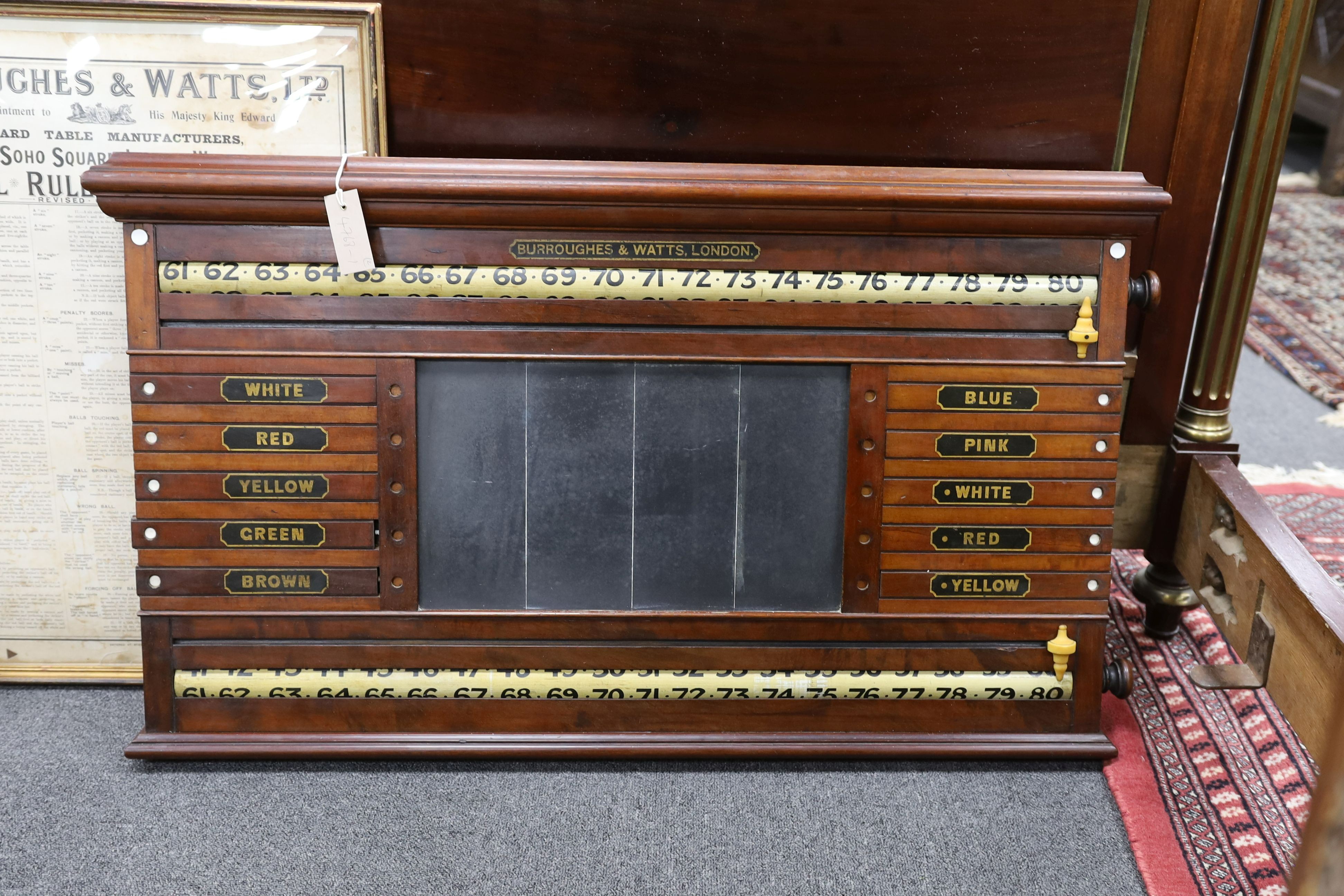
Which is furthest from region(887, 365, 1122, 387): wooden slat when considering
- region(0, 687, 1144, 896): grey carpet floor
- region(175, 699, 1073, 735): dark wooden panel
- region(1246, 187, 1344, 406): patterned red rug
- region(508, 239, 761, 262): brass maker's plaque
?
region(1246, 187, 1344, 406): patterned red rug

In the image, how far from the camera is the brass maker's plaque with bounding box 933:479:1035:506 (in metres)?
2.17

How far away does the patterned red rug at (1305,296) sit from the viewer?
4.07 meters

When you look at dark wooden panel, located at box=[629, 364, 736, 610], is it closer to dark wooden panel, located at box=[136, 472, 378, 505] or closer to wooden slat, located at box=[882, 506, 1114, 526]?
wooden slat, located at box=[882, 506, 1114, 526]

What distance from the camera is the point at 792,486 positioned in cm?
216

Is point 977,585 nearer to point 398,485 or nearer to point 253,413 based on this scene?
point 398,485

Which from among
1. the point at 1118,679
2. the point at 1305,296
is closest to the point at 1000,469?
the point at 1118,679

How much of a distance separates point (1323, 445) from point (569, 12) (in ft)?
8.76

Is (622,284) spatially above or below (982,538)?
above

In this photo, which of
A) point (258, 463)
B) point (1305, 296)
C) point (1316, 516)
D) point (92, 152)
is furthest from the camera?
point (1305, 296)

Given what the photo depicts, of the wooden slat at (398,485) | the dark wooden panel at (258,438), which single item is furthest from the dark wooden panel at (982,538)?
the dark wooden panel at (258,438)

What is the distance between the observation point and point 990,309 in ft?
6.92

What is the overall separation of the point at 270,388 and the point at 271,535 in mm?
265

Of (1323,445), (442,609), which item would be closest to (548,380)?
(442,609)

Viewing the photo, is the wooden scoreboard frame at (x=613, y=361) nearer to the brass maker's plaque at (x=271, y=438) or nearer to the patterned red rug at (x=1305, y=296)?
the brass maker's plaque at (x=271, y=438)
